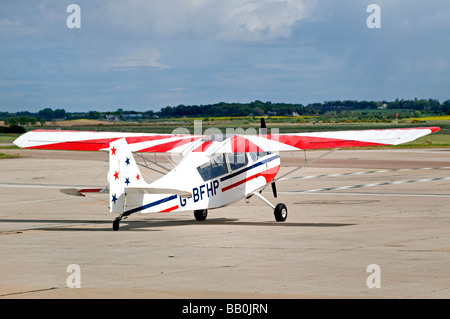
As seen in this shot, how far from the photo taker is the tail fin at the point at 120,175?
18.2 meters

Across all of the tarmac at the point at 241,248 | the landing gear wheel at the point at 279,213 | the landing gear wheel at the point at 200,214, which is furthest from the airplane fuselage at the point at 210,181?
the landing gear wheel at the point at 200,214

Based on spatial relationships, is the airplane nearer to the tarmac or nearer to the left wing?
the left wing

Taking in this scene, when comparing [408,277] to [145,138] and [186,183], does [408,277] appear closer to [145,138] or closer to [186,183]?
[186,183]

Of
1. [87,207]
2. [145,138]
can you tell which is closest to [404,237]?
[145,138]

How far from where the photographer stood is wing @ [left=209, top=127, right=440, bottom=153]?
20200 millimetres

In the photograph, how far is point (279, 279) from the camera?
41.8 feet

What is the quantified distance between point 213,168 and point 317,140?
9.28ft

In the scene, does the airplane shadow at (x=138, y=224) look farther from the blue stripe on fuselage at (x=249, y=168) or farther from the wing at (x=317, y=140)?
the wing at (x=317, y=140)

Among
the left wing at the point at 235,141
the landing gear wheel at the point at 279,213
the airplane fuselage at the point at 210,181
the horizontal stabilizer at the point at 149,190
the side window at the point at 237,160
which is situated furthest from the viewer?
the landing gear wheel at the point at 279,213

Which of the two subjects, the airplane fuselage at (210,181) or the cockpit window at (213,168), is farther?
the cockpit window at (213,168)

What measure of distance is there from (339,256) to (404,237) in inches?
129

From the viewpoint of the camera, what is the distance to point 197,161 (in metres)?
20.1

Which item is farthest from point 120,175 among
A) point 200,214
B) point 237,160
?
point 237,160

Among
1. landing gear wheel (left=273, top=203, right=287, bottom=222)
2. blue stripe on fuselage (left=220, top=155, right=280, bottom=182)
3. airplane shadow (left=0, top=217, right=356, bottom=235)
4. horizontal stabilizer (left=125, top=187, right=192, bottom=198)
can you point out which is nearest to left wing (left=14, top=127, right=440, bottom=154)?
blue stripe on fuselage (left=220, top=155, right=280, bottom=182)
